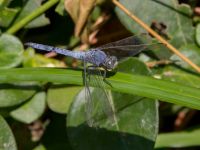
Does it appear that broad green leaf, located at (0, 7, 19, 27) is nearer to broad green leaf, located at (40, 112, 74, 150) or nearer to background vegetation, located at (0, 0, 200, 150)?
background vegetation, located at (0, 0, 200, 150)

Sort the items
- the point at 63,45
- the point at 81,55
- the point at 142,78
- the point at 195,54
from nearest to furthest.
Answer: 1. the point at 142,78
2. the point at 81,55
3. the point at 195,54
4. the point at 63,45

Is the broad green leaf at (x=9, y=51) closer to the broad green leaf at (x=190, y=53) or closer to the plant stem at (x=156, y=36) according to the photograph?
the plant stem at (x=156, y=36)

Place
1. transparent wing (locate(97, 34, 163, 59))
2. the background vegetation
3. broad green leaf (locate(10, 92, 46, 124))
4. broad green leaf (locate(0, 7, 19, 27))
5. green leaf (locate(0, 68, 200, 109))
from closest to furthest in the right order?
green leaf (locate(0, 68, 200, 109)) → the background vegetation → transparent wing (locate(97, 34, 163, 59)) → broad green leaf (locate(10, 92, 46, 124)) → broad green leaf (locate(0, 7, 19, 27))

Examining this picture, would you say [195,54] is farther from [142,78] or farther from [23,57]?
[23,57]

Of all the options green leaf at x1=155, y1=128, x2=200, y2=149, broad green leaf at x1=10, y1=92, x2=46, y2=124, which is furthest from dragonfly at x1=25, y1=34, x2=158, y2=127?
green leaf at x1=155, y1=128, x2=200, y2=149

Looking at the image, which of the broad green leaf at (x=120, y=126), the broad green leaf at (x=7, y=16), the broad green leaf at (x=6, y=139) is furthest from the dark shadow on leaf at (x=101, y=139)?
the broad green leaf at (x=7, y=16)

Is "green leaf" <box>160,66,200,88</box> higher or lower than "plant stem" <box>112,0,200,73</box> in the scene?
lower

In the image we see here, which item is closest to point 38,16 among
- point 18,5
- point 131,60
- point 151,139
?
point 18,5
